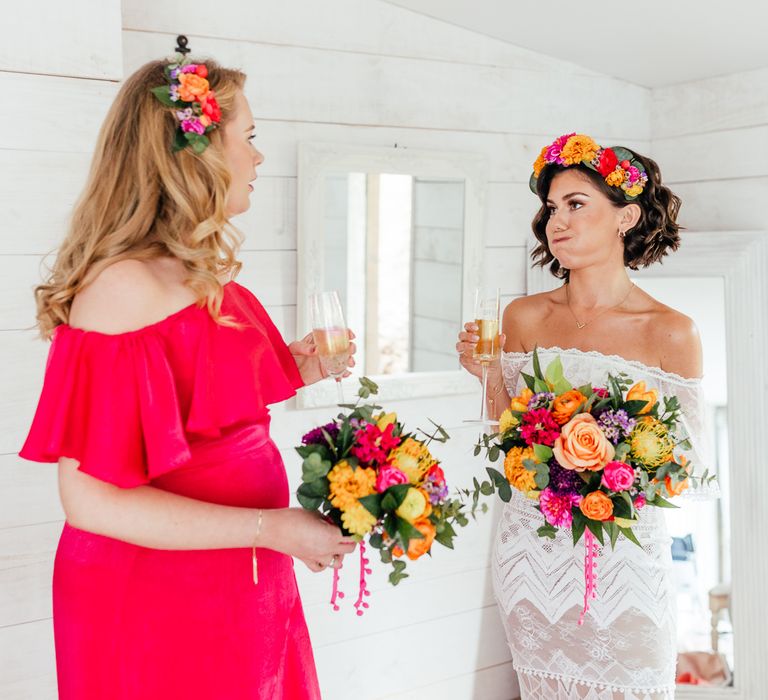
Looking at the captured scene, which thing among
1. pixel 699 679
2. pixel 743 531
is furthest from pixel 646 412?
pixel 699 679

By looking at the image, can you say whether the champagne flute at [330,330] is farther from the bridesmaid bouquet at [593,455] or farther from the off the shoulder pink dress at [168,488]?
the bridesmaid bouquet at [593,455]

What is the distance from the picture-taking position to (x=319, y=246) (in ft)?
8.77

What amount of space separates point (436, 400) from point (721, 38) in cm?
139

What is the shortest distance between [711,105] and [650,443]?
5.58 feet

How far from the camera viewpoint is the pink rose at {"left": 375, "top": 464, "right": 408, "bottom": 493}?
4.75ft

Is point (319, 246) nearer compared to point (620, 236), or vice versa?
point (620, 236)

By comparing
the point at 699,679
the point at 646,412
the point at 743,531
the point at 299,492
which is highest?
the point at 646,412

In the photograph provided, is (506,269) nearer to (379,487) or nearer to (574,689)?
(574,689)

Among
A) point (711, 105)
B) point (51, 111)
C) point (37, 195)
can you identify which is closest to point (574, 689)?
point (37, 195)

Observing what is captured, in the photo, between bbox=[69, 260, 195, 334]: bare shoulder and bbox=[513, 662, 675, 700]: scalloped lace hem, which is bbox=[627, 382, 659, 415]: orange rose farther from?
bbox=[69, 260, 195, 334]: bare shoulder

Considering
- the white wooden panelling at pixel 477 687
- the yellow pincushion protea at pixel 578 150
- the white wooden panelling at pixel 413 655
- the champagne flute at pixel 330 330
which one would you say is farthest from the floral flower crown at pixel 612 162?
the white wooden panelling at pixel 477 687

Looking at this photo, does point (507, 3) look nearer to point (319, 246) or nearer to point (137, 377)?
point (319, 246)

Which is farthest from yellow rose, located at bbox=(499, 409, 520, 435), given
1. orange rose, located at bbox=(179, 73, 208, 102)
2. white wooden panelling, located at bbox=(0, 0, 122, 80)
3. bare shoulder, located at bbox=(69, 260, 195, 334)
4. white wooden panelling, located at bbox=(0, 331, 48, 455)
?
white wooden panelling, located at bbox=(0, 0, 122, 80)

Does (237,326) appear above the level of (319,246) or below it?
below
